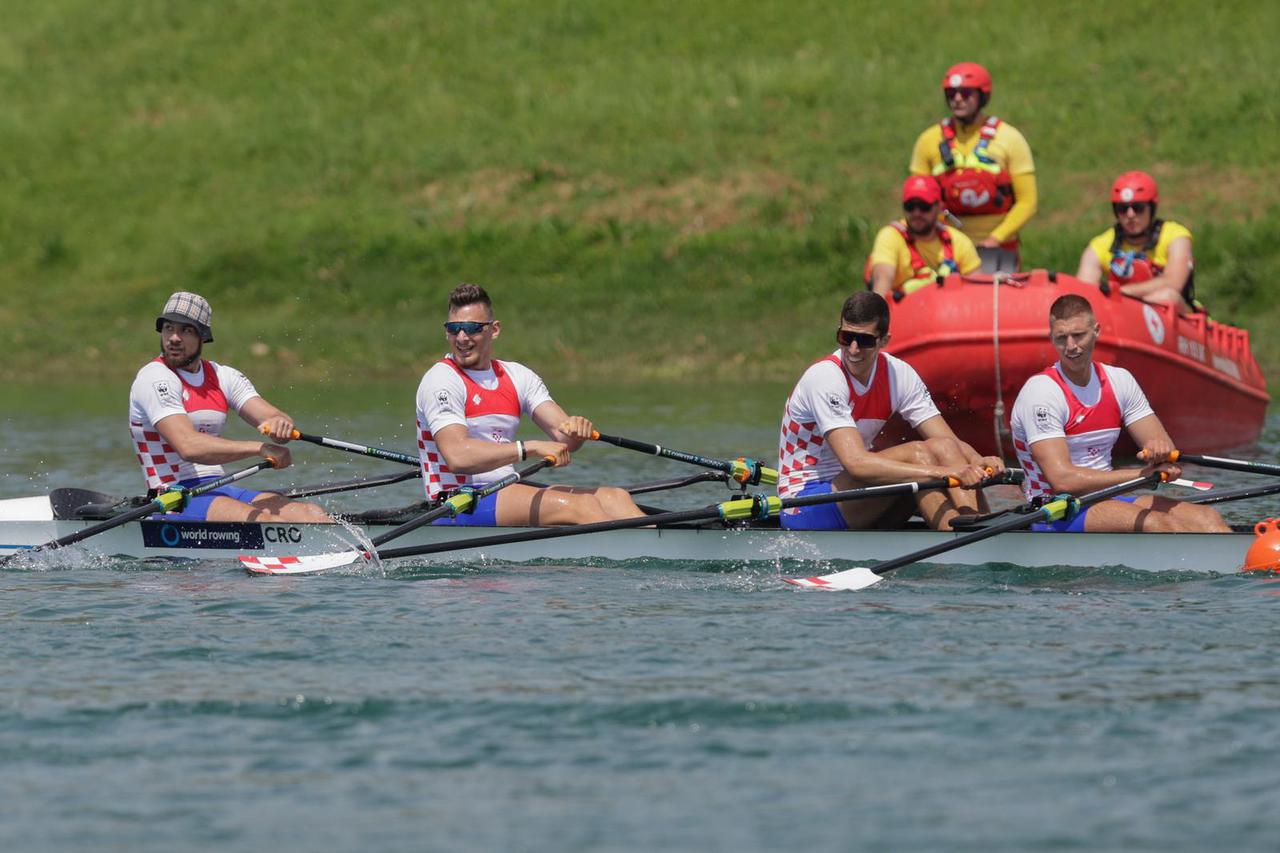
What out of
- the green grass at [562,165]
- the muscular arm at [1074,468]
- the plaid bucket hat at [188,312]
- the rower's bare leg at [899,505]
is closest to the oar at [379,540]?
the rower's bare leg at [899,505]

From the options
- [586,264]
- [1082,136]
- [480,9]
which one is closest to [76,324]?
[586,264]

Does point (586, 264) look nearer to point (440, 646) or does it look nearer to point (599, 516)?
point (599, 516)

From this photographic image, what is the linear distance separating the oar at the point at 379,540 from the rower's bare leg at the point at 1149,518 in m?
2.28

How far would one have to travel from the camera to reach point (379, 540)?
33.2 feet

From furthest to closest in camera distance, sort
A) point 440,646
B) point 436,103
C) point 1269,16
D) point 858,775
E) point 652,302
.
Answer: point 436,103
point 1269,16
point 652,302
point 440,646
point 858,775

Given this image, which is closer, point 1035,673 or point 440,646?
point 1035,673

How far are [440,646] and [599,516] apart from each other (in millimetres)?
2062

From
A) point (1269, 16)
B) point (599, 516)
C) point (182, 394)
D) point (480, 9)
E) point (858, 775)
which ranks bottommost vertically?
point (858, 775)

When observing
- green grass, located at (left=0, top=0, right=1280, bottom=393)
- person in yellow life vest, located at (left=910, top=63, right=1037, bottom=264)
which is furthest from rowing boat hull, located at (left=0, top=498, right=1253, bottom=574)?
green grass, located at (left=0, top=0, right=1280, bottom=393)

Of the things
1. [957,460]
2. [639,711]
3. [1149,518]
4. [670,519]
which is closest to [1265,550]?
[1149,518]

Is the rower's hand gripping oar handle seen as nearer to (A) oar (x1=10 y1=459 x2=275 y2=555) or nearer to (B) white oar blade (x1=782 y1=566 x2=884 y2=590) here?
(B) white oar blade (x1=782 y1=566 x2=884 y2=590)

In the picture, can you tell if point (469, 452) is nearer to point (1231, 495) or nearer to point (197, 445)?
point (197, 445)

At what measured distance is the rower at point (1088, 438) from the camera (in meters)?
9.42

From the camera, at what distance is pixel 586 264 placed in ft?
90.2
